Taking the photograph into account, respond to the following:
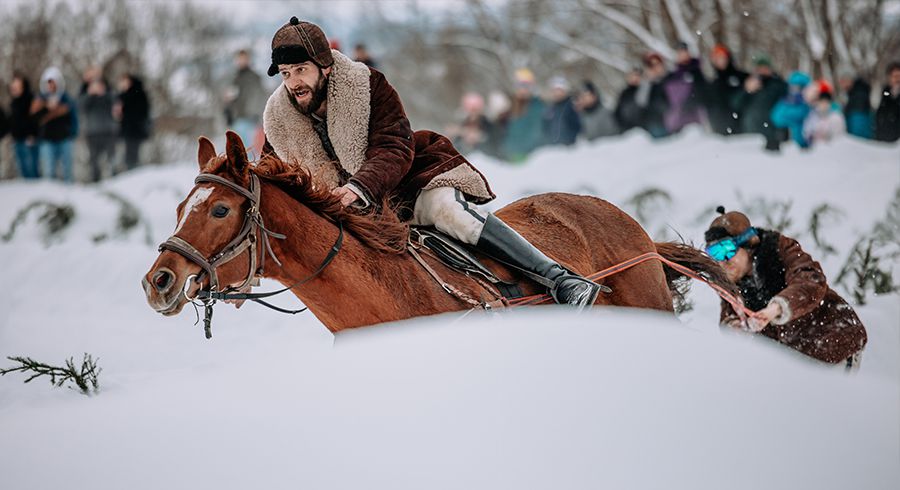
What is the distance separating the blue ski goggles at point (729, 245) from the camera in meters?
6.12

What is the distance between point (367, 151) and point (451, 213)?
1.63ft

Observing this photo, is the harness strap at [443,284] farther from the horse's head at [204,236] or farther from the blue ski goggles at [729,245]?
the blue ski goggles at [729,245]

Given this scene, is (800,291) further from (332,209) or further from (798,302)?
(332,209)

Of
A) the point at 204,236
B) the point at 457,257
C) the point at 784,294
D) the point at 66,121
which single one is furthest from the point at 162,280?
the point at 66,121

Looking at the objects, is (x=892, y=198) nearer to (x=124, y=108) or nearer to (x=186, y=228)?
(x=186, y=228)

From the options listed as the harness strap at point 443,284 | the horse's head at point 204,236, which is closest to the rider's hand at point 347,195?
the harness strap at point 443,284

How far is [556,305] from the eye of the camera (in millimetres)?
4648

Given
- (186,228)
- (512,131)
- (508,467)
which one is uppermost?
(508,467)

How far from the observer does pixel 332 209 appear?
434 cm

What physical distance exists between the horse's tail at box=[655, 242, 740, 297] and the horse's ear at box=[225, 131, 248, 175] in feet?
9.34

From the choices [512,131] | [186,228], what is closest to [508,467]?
[186,228]

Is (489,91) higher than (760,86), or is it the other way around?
(760,86)

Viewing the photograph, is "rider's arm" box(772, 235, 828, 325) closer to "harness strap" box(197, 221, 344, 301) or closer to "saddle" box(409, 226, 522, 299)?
"saddle" box(409, 226, 522, 299)

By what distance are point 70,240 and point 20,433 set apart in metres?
8.92
